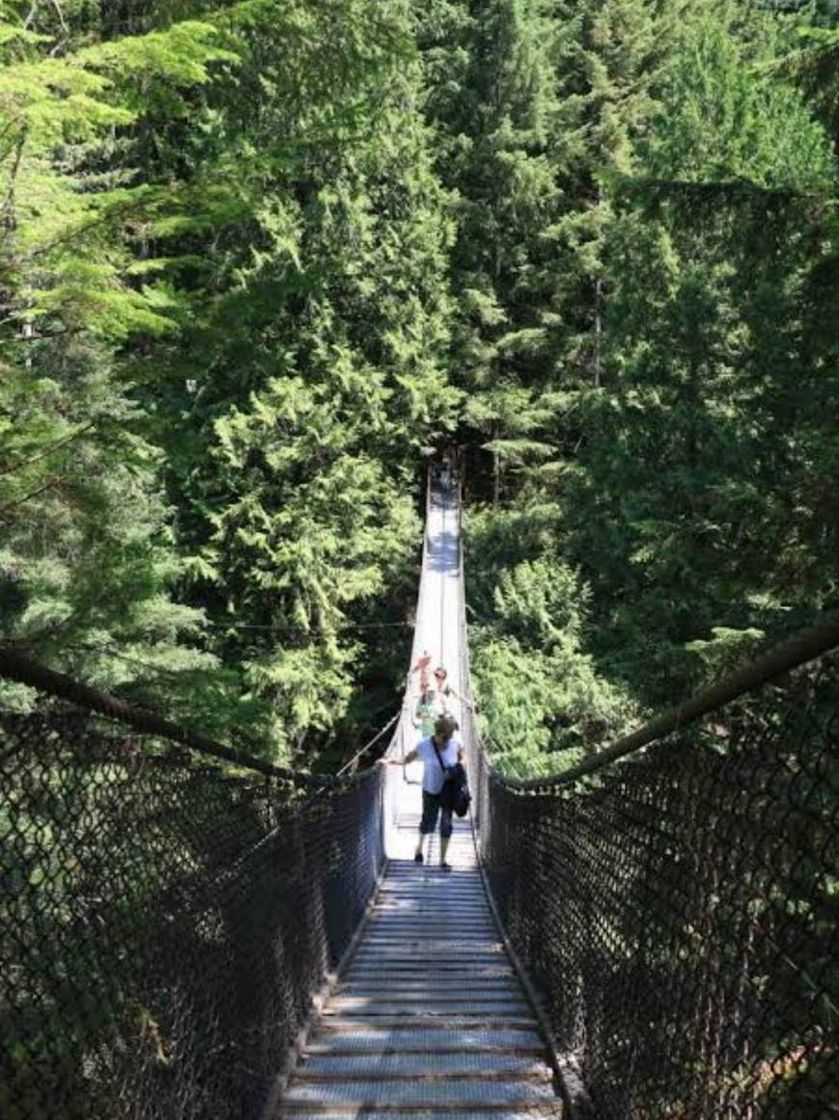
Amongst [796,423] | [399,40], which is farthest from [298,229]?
[399,40]

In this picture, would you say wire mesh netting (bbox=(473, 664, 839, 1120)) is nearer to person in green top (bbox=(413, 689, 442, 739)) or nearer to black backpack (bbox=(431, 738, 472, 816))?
black backpack (bbox=(431, 738, 472, 816))

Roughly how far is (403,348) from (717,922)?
1612 cm

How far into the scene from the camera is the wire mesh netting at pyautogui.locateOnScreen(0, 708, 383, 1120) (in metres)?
1.19

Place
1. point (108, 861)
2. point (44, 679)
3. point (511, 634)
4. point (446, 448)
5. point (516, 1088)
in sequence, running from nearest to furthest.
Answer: point (44, 679)
point (108, 861)
point (516, 1088)
point (511, 634)
point (446, 448)

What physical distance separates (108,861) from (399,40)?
414 cm

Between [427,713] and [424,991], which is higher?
[427,713]

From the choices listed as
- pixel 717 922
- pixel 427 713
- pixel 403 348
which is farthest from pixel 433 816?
pixel 403 348

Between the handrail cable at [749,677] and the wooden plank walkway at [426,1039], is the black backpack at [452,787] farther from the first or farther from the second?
the handrail cable at [749,677]

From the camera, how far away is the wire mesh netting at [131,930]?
1192 mm

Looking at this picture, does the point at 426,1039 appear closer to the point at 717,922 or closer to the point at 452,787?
the point at 717,922

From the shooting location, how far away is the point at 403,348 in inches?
666

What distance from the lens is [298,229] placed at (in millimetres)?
15719

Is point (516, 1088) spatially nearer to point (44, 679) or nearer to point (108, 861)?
point (108, 861)

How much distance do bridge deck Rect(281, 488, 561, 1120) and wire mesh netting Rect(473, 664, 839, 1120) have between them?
186 mm
